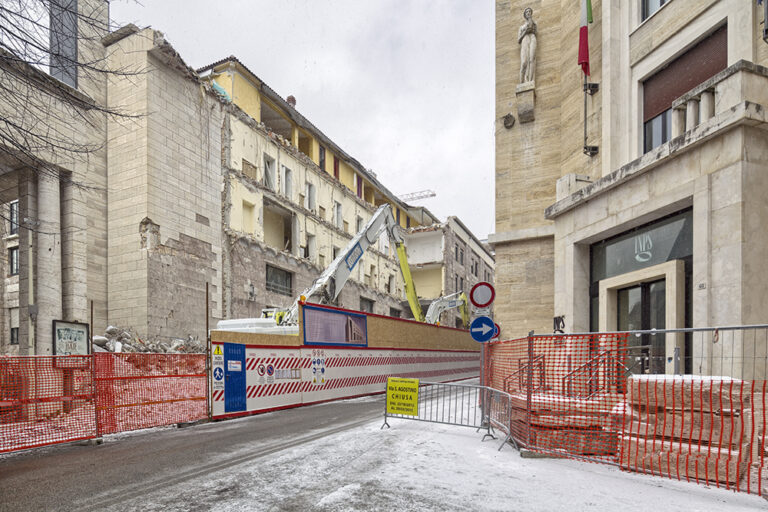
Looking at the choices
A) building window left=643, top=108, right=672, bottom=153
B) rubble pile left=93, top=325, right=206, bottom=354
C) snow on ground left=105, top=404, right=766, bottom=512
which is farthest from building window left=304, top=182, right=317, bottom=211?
snow on ground left=105, top=404, right=766, bottom=512

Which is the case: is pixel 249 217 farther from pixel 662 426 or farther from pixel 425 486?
pixel 662 426

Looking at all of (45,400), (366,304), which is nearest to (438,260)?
(366,304)

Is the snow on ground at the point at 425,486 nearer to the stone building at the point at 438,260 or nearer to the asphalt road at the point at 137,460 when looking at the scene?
the asphalt road at the point at 137,460

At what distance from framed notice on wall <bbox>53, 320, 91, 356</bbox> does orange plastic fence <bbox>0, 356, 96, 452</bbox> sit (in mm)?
3169

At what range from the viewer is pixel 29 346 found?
13555 millimetres

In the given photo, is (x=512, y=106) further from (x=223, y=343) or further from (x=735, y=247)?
(x=223, y=343)

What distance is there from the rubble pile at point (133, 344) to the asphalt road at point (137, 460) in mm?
6808

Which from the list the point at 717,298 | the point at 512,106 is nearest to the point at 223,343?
the point at 717,298

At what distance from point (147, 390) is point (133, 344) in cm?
722

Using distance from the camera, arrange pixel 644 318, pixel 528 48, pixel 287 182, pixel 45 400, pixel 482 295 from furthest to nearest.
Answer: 1. pixel 287 182
2. pixel 528 48
3. pixel 644 318
4. pixel 482 295
5. pixel 45 400

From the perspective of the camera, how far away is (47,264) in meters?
14.0

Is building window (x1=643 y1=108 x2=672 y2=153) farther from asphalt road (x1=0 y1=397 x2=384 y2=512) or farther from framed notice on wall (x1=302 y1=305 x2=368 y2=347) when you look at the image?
framed notice on wall (x1=302 y1=305 x2=368 y2=347)

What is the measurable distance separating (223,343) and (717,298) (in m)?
9.94

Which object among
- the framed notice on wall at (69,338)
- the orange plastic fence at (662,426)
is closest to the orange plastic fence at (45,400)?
the framed notice on wall at (69,338)
